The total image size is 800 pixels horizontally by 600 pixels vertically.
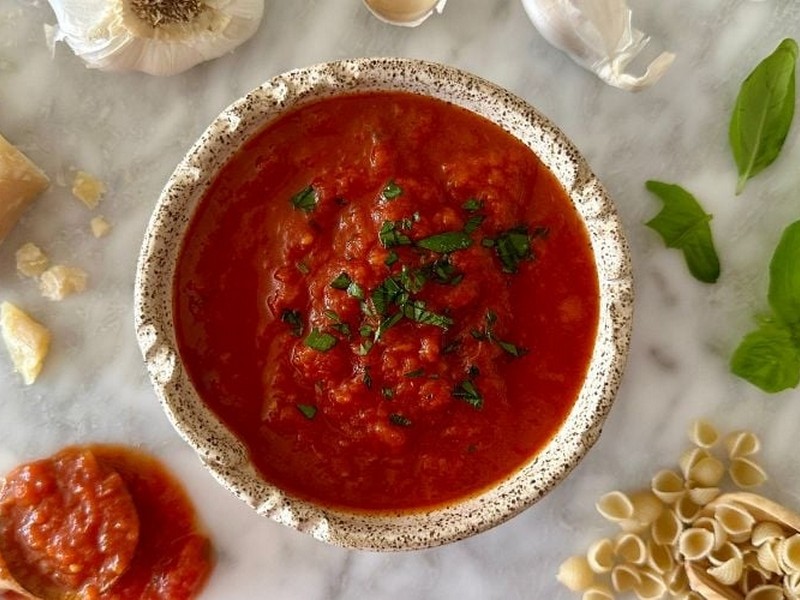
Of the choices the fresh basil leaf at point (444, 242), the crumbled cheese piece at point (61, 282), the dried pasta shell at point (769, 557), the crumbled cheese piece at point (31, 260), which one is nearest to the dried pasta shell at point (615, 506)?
the dried pasta shell at point (769, 557)

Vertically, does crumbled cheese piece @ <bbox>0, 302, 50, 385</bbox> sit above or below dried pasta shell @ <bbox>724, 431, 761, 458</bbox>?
below

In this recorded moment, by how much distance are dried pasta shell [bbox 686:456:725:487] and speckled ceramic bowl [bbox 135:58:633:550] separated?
481 millimetres

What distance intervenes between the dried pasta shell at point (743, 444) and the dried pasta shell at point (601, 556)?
0.41 metres

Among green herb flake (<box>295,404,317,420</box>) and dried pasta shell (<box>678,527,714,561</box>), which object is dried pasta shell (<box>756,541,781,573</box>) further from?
green herb flake (<box>295,404,317,420</box>)

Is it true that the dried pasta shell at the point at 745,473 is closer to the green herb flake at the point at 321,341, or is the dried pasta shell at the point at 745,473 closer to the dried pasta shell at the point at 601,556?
the dried pasta shell at the point at 601,556

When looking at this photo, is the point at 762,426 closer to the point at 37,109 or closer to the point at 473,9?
the point at 473,9

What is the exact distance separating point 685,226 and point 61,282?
5.40 ft

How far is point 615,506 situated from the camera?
2801 mm

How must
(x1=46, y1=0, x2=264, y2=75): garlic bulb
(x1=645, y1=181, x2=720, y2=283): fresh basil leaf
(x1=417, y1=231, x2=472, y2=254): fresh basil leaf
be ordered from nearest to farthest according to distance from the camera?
(x1=417, y1=231, x2=472, y2=254): fresh basil leaf
(x1=46, y1=0, x2=264, y2=75): garlic bulb
(x1=645, y1=181, x2=720, y2=283): fresh basil leaf

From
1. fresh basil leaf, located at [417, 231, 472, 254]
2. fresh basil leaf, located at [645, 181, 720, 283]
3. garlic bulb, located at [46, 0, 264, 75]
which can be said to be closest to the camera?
fresh basil leaf, located at [417, 231, 472, 254]

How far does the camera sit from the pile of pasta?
275 cm

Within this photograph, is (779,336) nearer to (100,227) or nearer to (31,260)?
(100,227)

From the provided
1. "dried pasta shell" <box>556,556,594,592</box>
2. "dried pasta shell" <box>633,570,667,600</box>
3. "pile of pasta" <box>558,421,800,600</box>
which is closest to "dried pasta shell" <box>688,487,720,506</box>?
"pile of pasta" <box>558,421,800,600</box>

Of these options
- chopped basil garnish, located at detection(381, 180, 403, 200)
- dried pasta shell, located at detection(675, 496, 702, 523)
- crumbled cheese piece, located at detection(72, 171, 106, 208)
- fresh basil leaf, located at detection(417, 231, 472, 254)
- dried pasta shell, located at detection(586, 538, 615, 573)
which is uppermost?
chopped basil garnish, located at detection(381, 180, 403, 200)
